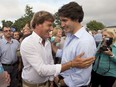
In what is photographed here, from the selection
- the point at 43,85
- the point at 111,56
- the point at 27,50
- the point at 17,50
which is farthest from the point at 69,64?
the point at 17,50

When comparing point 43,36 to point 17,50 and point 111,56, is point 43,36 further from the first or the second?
point 17,50

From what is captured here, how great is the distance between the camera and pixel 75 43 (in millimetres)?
3527

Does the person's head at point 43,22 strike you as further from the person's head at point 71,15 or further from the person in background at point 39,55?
the person's head at point 71,15

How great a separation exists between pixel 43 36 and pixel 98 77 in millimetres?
2086

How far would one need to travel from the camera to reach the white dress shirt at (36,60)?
3.70m

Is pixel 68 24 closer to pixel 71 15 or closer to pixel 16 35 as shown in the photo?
pixel 71 15

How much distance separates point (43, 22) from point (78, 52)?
717 mm

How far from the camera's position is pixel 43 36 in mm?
3998

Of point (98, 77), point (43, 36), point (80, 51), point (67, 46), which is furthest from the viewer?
point (98, 77)

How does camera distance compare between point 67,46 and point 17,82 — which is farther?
point 17,82

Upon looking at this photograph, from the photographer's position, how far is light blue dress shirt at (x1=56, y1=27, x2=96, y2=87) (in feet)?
11.2

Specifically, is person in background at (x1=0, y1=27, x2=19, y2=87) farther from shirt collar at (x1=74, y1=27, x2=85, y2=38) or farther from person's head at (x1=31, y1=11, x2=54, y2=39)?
shirt collar at (x1=74, y1=27, x2=85, y2=38)

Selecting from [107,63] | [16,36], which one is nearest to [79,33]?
[107,63]

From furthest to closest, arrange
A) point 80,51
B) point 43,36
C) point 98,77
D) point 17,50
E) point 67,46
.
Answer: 1. point 17,50
2. point 98,77
3. point 43,36
4. point 67,46
5. point 80,51
